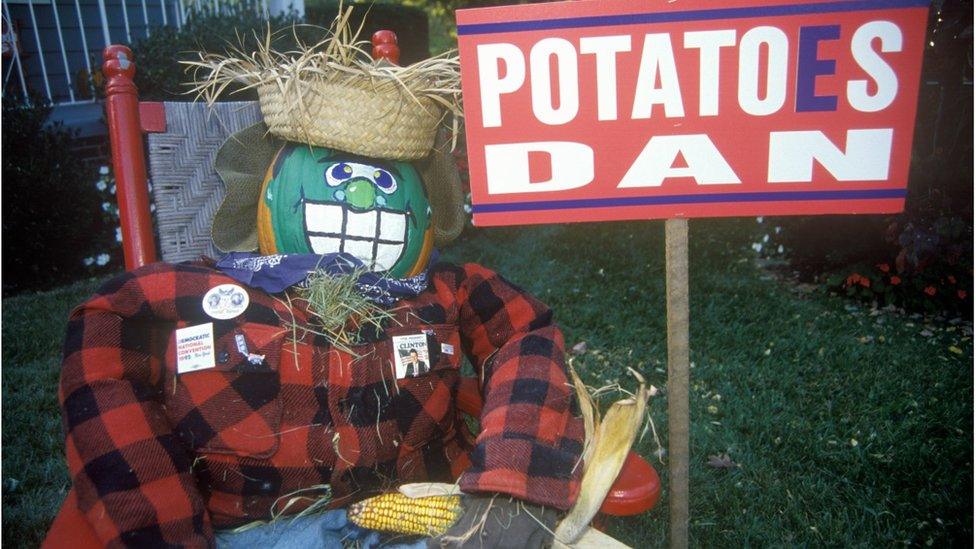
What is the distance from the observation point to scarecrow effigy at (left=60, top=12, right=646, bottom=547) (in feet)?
4.95

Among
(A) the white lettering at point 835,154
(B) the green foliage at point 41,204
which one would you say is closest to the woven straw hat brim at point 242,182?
(A) the white lettering at point 835,154

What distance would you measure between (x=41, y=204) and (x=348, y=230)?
167 inches

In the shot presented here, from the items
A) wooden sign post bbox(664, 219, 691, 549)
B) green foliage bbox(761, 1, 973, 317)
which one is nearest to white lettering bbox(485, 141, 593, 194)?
wooden sign post bbox(664, 219, 691, 549)

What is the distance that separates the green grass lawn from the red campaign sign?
4.55ft

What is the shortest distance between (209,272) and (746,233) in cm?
470

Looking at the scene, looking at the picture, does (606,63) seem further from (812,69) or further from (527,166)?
(812,69)

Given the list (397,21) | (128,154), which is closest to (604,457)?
(128,154)

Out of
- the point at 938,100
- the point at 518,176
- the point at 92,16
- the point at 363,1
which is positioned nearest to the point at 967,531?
the point at 518,176

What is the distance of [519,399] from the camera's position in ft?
5.40

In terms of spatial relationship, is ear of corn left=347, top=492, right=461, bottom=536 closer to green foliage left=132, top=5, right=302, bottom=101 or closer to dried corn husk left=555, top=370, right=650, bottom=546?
dried corn husk left=555, top=370, right=650, bottom=546

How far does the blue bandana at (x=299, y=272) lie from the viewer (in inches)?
66.1

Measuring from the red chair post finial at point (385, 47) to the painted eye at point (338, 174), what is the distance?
450 mm

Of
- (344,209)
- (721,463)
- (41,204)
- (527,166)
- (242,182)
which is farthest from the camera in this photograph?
(41,204)

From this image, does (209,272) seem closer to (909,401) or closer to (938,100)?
(909,401)
